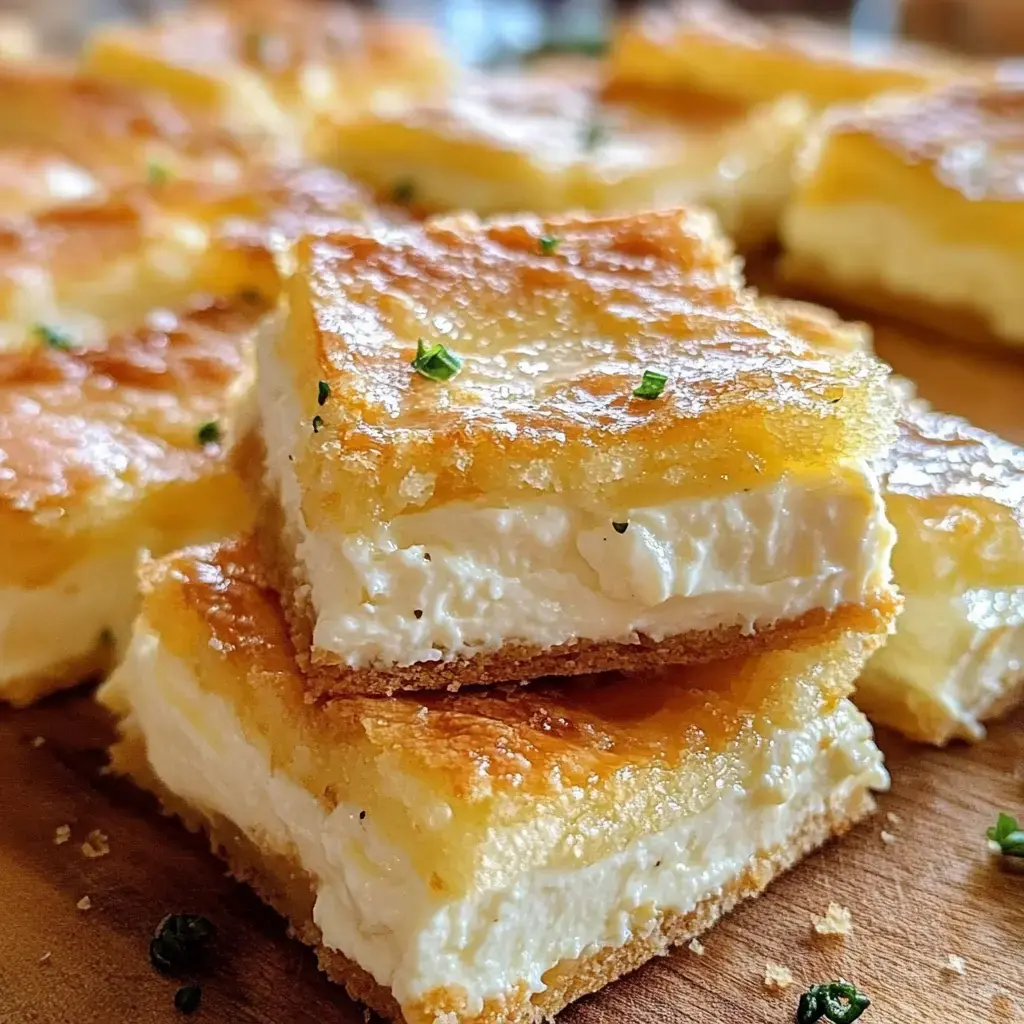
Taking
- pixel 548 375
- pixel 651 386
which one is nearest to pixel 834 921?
pixel 651 386

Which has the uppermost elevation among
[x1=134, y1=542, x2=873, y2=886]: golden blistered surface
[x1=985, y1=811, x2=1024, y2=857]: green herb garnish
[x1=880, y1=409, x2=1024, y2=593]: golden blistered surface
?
[x1=880, y1=409, x2=1024, y2=593]: golden blistered surface

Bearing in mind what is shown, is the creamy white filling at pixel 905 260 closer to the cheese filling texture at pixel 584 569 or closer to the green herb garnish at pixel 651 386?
the cheese filling texture at pixel 584 569

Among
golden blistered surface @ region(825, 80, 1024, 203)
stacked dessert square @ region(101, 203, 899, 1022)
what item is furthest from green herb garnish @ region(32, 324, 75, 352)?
golden blistered surface @ region(825, 80, 1024, 203)

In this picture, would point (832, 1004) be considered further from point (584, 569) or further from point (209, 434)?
point (209, 434)

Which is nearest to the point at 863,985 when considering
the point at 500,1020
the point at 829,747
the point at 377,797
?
the point at 829,747

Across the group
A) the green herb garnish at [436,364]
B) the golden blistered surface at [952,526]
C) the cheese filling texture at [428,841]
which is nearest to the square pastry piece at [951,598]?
the golden blistered surface at [952,526]

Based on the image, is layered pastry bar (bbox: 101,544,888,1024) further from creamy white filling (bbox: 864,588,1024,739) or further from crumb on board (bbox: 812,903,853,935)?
creamy white filling (bbox: 864,588,1024,739)

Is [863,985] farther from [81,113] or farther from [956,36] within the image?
[956,36]
